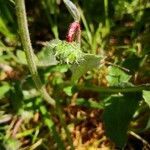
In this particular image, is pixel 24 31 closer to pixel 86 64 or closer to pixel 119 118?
pixel 86 64

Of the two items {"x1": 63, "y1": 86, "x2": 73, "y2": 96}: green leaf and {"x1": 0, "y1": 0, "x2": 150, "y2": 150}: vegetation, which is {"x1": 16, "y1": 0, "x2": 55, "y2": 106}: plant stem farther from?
{"x1": 63, "y1": 86, "x2": 73, "y2": 96}: green leaf

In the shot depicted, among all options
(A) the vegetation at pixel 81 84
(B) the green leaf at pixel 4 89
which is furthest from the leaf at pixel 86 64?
(B) the green leaf at pixel 4 89

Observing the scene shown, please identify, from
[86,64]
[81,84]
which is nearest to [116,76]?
[81,84]

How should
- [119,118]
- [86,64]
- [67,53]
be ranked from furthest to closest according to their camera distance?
[119,118], [86,64], [67,53]

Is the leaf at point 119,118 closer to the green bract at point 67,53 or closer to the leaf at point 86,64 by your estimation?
the leaf at point 86,64

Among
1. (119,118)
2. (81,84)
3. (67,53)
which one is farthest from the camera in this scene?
(81,84)

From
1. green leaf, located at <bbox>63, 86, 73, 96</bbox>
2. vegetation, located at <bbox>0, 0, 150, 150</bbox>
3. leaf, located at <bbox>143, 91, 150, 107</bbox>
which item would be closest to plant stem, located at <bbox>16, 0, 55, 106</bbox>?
vegetation, located at <bbox>0, 0, 150, 150</bbox>
